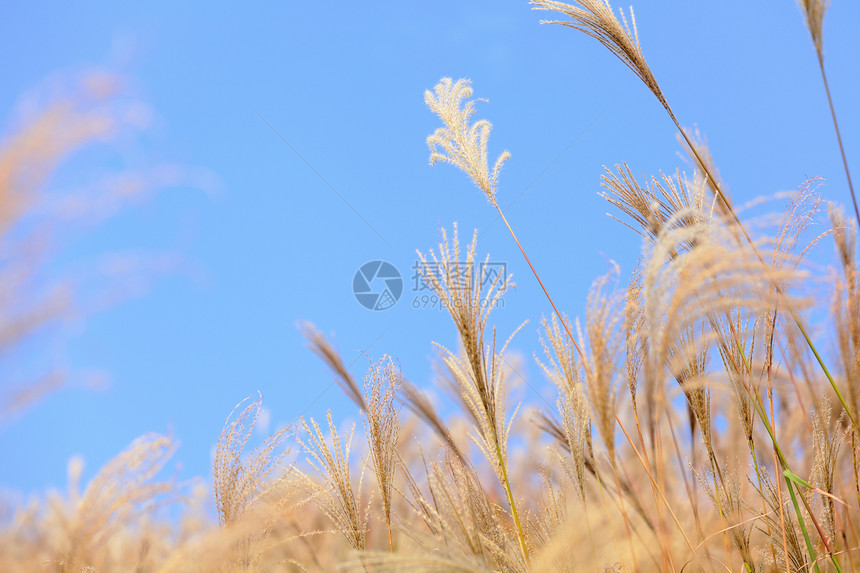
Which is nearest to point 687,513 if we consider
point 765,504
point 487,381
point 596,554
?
point 765,504

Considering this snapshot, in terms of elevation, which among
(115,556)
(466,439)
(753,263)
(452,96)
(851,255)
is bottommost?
(115,556)

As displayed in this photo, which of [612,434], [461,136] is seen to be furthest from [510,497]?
[461,136]

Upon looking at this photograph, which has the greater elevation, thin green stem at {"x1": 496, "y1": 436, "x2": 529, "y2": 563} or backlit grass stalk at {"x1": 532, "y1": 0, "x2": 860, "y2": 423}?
backlit grass stalk at {"x1": 532, "y1": 0, "x2": 860, "y2": 423}

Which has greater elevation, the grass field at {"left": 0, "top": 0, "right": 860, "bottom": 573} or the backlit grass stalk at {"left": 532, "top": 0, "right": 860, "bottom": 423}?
the backlit grass stalk at {"left": 532, "top": 0, "right": 860, "bottom": 423}

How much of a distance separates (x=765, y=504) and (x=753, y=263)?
1.14m

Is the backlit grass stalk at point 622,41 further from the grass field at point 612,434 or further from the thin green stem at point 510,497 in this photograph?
the thin green stem at point 510,497

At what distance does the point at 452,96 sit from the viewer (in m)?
2.37

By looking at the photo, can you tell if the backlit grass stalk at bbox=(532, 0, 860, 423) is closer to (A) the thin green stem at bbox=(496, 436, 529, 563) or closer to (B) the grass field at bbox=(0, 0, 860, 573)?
(B) the grass field at bbox=(0, 0, 860, 573)

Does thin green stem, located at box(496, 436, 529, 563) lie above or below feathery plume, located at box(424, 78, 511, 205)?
below

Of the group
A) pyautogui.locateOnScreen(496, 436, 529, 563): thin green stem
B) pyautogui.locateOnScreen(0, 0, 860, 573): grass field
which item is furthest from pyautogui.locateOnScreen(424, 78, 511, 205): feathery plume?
pyautogui.locateOnScreen(496, 436, 529, 563): thin green stem

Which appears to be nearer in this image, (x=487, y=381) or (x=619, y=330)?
(x=619, y=330)

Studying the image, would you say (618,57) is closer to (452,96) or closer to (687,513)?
(452,96)

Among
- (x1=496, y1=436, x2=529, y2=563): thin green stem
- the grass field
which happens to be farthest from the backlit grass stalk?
(x1=496, y1=436, x2=529, y2=563): thin green stem

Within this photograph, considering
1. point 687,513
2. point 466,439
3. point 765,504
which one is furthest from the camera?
point 466,439
